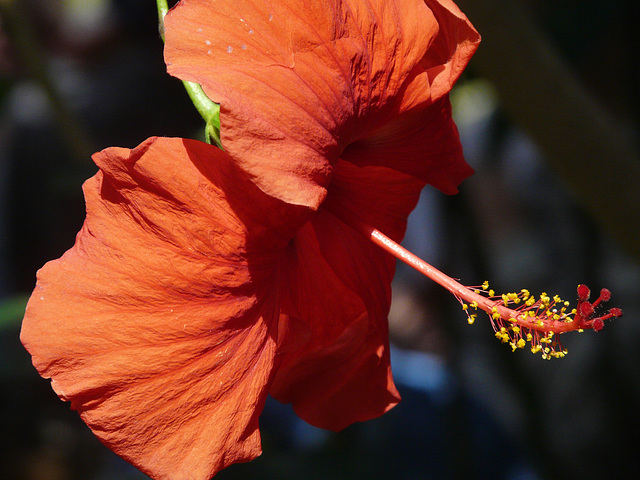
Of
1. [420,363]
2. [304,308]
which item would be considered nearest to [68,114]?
[304,308]

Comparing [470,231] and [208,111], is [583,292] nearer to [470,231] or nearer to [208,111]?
[208,111]

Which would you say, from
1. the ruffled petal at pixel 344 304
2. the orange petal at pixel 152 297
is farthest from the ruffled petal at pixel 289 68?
the ruffled petal at pixel 344 304

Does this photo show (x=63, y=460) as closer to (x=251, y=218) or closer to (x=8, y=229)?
(x=8, y=229)

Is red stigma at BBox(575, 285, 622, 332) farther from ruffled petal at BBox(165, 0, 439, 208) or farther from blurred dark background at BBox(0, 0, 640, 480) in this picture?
ruffled petal at BBox(165, 0, 439, 208)

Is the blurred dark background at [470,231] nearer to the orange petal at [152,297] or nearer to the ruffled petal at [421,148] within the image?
the ruffled petal at [421,148]

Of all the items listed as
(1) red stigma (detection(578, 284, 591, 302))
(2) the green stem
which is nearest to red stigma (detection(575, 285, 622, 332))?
(1) red stigma (detection(578, 284, 591, 302))

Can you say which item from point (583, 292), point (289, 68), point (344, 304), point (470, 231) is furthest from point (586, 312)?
point (470, 231)
